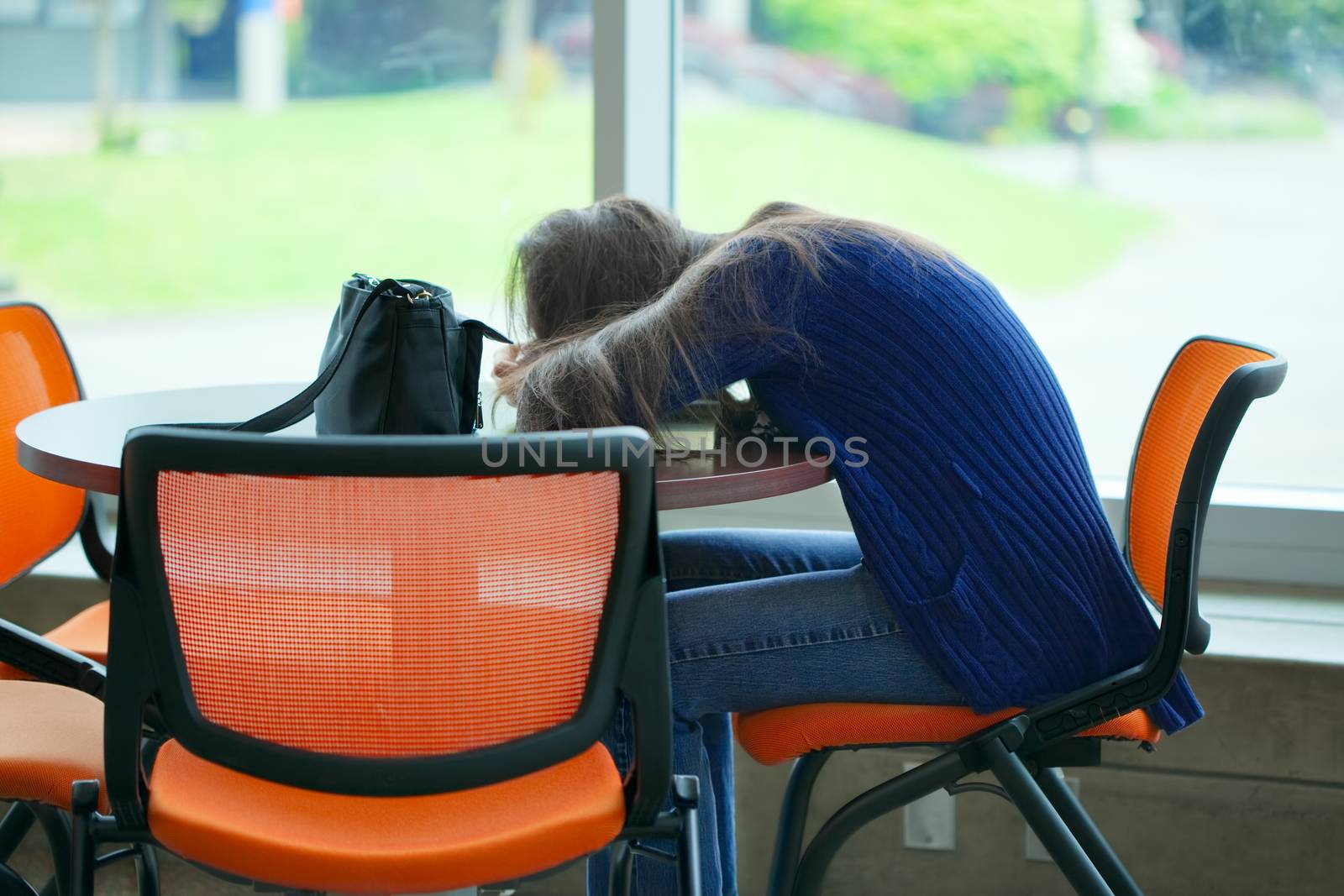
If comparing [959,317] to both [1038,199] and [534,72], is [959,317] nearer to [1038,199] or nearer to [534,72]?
[1038,199]

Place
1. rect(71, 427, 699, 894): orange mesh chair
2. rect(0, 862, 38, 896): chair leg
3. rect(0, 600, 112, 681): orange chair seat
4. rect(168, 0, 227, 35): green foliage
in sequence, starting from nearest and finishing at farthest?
rect(71, 427, 699, 894): orange mesh chair, rect(0, 862, 38, 896): chair leg, rect(0, 600, 112, 681): orange chair seat, rect(168, 0, 227, 35): green foliage

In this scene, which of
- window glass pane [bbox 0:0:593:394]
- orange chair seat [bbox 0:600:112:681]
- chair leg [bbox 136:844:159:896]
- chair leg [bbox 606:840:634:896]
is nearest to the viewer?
chair leg [bbox 136:844:159:896]

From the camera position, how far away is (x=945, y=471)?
1479 mm

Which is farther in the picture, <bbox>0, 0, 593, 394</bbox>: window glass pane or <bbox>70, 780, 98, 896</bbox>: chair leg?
<bbox>0, 0, 593, 394</bbox>: window glass pane

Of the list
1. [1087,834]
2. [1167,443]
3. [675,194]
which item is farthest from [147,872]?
[675,194]

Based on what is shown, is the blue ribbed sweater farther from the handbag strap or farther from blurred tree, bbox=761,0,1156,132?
blurred tree, bbox=761,0,1156,132

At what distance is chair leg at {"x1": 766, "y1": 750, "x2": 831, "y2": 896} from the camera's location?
5.73ft

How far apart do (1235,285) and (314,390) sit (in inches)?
71.5

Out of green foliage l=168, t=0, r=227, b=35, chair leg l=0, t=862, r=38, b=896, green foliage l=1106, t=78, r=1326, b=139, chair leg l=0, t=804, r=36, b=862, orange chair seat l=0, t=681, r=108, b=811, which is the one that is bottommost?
chair leg l=0, t=804, r=36, b=862

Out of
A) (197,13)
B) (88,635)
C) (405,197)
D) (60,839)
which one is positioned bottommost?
(60,839)

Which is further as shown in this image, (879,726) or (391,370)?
(879,726)

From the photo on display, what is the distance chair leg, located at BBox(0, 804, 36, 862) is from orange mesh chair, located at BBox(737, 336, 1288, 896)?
1004 millimetres

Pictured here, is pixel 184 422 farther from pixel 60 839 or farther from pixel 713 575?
pixel 713 575

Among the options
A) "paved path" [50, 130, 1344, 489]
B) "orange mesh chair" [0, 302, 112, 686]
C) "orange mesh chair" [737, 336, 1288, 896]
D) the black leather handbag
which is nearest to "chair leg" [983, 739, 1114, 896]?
"orange mesh chair" [737, 336, 1288, 896]
